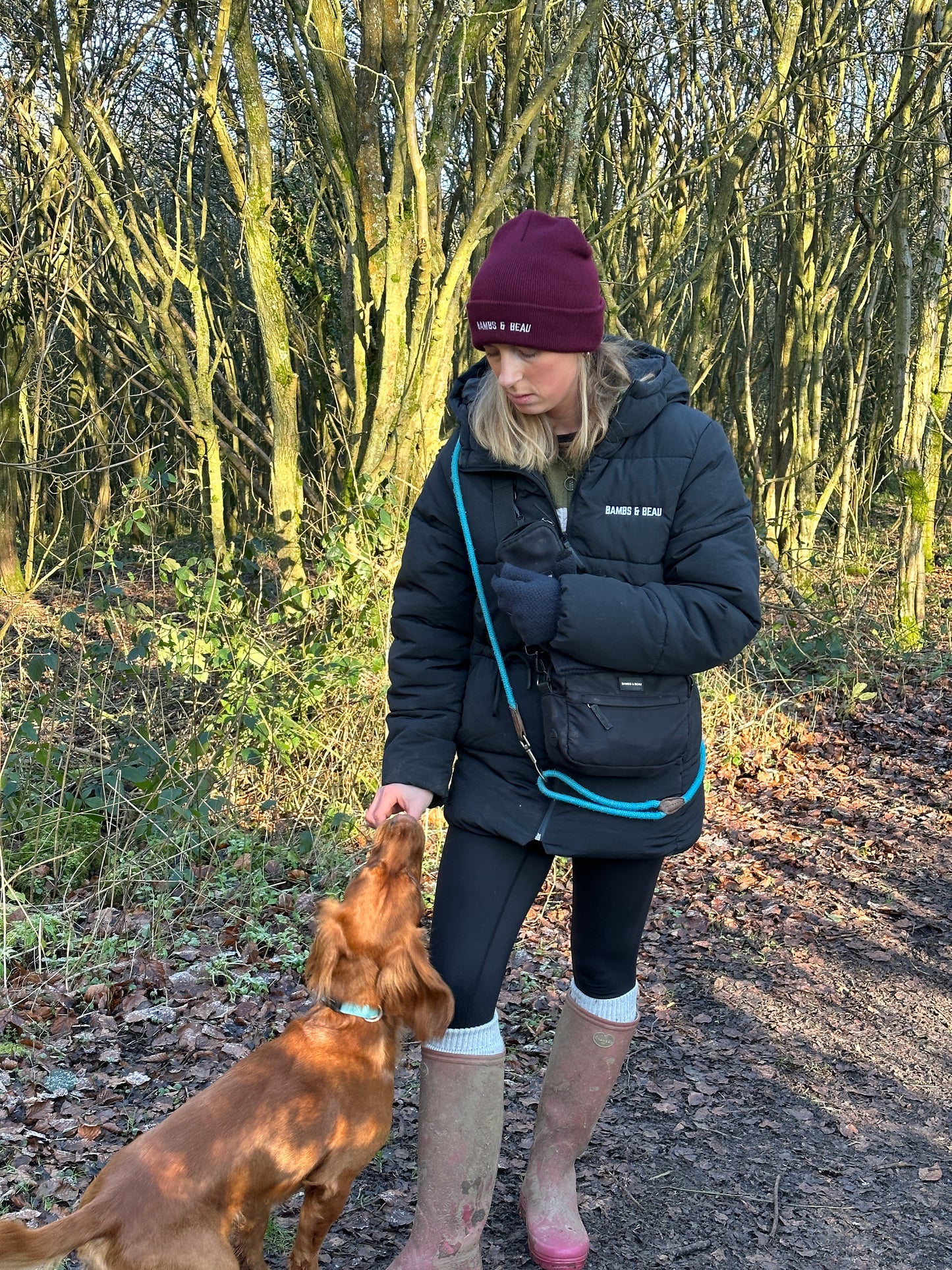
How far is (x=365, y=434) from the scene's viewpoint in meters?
6.96

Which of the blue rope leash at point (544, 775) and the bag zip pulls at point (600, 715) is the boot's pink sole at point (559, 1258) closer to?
the blue rope leash at point (544, 775)

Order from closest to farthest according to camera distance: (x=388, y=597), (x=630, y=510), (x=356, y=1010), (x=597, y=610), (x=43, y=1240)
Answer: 1. (x=43, y=1240)
2. (x=597, y=610)
3. (x=630, y=510)
4. (x=356, y=1010)
5. (x=388, y=597)

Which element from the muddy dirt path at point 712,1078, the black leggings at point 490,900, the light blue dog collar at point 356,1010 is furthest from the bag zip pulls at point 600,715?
the muddy dirt path at point 712,1078

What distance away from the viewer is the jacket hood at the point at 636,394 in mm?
2570

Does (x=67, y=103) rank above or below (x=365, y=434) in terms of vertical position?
above

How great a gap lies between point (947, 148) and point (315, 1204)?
388 inches

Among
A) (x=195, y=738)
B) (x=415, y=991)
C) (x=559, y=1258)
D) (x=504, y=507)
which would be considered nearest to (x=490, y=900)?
(x=415, y=991)

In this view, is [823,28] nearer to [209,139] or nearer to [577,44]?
[577,44]

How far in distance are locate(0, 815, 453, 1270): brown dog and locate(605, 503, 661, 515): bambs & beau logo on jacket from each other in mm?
962

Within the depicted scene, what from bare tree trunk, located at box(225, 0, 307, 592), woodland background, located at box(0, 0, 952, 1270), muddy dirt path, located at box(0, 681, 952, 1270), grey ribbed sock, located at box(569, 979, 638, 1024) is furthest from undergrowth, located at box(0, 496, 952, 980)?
grey ribbed sock, located at box(569, 979, 638, 1024)

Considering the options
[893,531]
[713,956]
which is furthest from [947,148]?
[713,956]

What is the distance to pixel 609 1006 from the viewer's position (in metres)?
2.92

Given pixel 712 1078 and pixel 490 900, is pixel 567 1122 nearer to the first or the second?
pixel 490 900

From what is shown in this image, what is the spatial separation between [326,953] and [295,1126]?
411 mm
